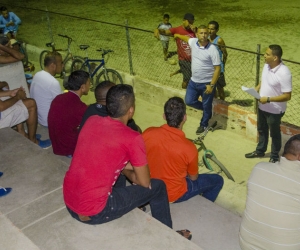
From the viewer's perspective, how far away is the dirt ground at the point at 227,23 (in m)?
6.41

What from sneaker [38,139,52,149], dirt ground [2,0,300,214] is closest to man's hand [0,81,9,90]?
sneaker [38,139,52,149]

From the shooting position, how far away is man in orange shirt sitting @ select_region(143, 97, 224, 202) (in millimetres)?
3889

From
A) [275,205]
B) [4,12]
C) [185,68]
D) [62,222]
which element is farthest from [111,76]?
[275,205]

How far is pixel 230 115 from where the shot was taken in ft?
24.2

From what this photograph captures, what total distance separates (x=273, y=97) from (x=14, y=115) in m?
3.45

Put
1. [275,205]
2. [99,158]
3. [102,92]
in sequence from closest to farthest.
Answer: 1. [275,205]
2. [99,158]
3. [102,92]

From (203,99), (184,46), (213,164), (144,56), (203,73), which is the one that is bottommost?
(213,164)

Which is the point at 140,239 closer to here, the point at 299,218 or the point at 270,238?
the point at 270,238

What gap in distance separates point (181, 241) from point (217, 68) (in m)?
3.94

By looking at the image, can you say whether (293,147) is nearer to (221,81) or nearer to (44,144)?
(44,144)

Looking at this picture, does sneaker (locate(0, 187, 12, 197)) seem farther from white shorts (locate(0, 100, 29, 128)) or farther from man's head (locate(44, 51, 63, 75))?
man's head (locate(44, 51, 63, 75))

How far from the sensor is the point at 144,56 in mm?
10961

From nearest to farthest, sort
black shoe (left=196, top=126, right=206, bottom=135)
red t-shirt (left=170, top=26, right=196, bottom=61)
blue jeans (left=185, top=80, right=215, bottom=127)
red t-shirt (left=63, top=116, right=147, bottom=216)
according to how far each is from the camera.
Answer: red t-shirt (left=63, top=116, right=147, bottom=216), blue jeans (left=185, top=80, right=215, bottom=127), black shoe (left=196, top=126, right=206, bottom=135), red t-shirt (left=170, top=26, right=196, bottom=61)

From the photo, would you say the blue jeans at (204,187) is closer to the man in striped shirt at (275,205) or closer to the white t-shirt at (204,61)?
the man in striped shirt at (275,205)
